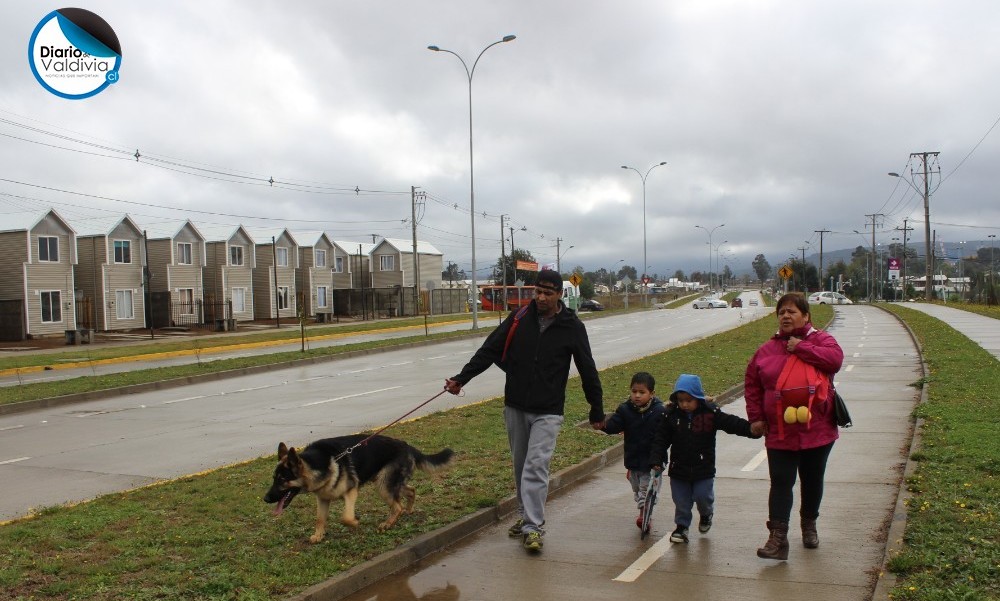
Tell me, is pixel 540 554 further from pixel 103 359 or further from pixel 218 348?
pixel 218 348

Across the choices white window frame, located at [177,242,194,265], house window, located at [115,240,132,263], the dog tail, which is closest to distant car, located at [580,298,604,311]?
white window frame, located at [177,242,194,265]

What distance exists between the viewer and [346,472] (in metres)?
5.94

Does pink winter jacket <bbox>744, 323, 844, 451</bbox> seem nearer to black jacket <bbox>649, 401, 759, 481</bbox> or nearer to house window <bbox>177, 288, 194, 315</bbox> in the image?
black jacket <bbox>649, 401, 759, 481</bbox>

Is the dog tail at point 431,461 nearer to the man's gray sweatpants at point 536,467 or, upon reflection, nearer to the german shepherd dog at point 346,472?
the german shepherd dog at point 346,472

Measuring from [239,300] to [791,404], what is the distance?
55272 millimetres

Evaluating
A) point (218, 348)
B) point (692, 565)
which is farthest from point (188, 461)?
point (218, 348)

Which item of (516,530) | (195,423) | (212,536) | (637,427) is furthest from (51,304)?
(637,427)

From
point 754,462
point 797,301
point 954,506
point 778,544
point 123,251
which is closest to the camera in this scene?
point 797,301

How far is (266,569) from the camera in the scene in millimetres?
5227

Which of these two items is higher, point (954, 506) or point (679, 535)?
point (954, 506)

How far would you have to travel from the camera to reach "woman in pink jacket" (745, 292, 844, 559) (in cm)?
526

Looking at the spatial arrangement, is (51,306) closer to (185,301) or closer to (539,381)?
(185,301)

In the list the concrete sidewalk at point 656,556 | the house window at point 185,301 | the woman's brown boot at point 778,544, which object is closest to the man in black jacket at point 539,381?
the concrete sidewalk at point 656,556

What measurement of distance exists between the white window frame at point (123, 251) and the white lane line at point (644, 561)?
151 ft
